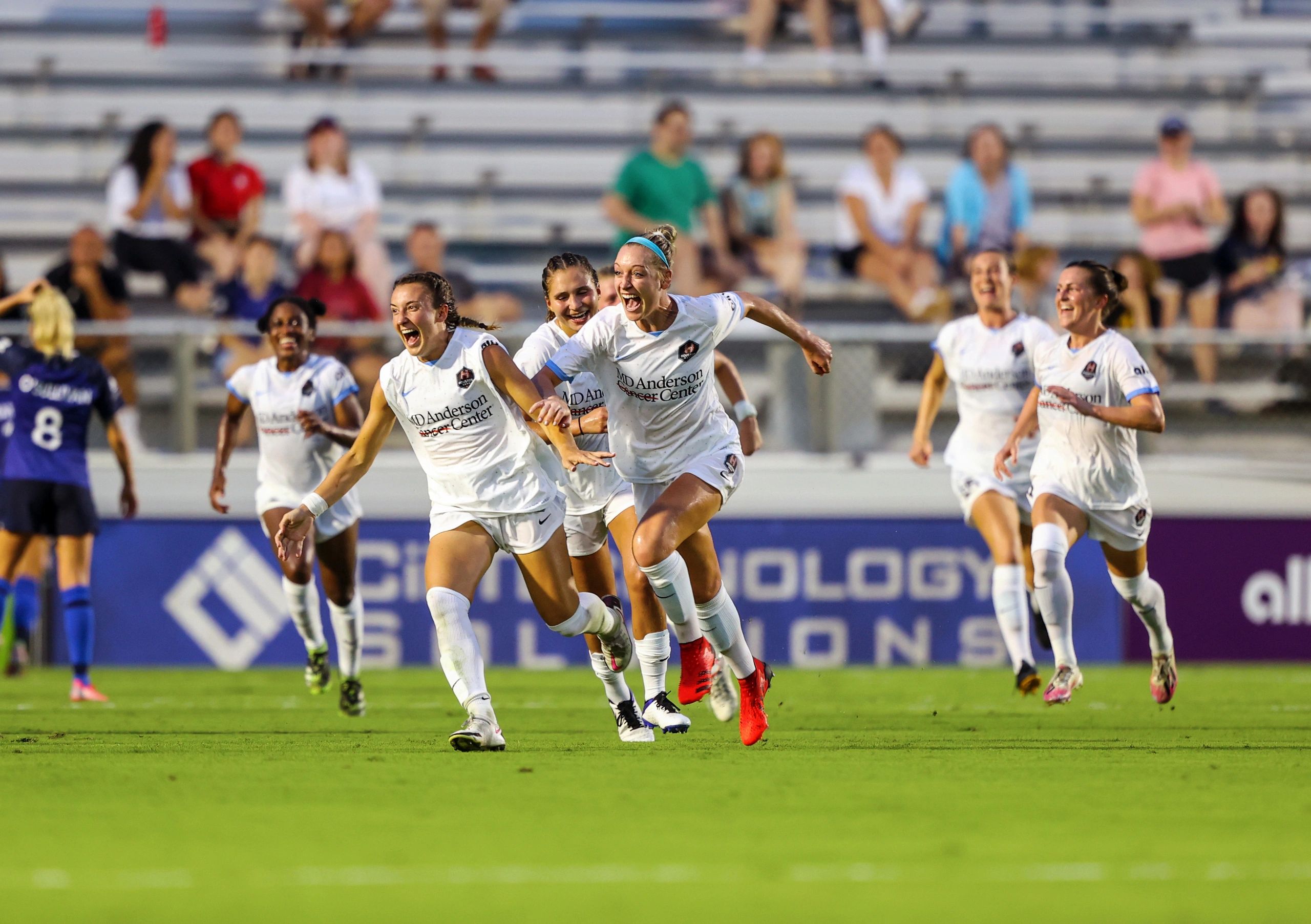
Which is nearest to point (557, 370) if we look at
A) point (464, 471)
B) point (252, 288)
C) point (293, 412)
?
point (464, 471)

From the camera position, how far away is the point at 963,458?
10422 mm

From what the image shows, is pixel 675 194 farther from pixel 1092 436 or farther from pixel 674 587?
pixel 674 587

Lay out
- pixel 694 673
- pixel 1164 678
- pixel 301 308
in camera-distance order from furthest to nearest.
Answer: pixel 301 308
pixel 1164 678
pixel 694 673

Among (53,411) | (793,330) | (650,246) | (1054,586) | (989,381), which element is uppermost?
(650,246)

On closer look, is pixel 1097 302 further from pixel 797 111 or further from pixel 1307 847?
pixel 797 111

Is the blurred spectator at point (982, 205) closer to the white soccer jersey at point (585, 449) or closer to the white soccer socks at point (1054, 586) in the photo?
the white soccer socks at point (1054, 586)

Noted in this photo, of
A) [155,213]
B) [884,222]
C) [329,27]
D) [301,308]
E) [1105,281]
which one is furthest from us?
[329,27]

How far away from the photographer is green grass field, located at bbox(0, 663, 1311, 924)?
4.41 meters

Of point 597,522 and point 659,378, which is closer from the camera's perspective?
point 659,378

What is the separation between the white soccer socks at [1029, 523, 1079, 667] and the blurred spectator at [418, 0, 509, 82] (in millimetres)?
10942

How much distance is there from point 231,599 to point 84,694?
9.31ft

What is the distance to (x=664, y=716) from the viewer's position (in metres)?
8.20

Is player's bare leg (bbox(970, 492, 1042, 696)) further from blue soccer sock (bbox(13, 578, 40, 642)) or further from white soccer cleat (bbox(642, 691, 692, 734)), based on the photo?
blue soccer sock (bbox(13, 578, 40, 642))

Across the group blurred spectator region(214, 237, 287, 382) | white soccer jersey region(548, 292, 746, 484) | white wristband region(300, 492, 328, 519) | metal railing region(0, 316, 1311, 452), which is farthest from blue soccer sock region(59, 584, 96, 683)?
white soccer jersey region(548, 292, 746, 484)
